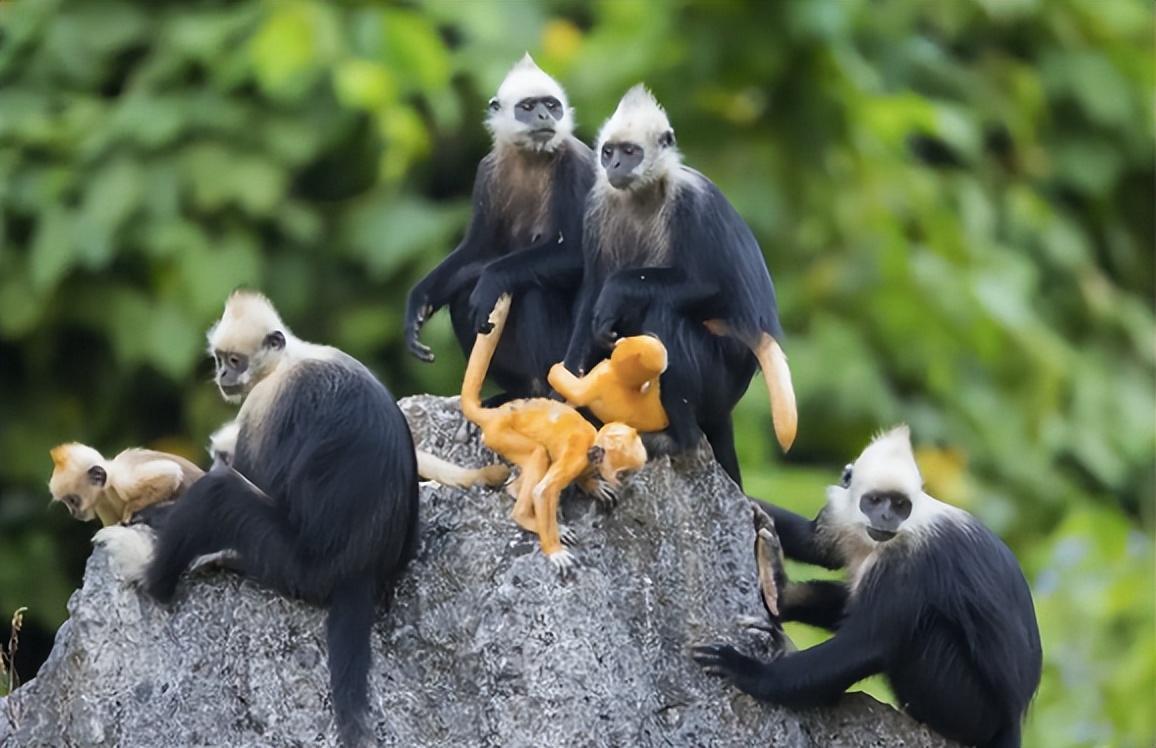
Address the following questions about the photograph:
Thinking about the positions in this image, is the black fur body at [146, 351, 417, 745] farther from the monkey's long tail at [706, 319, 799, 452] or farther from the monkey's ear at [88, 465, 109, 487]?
the monkey's long tail at [706, 319, 799, 452]

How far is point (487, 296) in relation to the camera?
17.6 feet

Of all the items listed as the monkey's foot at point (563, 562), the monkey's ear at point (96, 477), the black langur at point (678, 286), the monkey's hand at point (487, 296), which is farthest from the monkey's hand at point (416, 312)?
the monkey's foot at point (563, 562)

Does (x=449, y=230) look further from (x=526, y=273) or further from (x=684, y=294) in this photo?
(x=684, y=294)

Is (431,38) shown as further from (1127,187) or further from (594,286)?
(1127,187)

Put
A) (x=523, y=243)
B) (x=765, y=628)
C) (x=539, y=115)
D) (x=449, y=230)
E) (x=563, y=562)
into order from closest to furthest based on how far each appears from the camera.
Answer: (x=563, y=562) → (x=765, y=628) → (x=539, y=115) → (x=523, y=243) → (x=449, y=230)

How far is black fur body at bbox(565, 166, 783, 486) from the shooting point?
5.07 metres

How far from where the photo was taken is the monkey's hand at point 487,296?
535 cm

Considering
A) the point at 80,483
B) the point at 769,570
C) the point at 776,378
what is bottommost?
the point at 80,483

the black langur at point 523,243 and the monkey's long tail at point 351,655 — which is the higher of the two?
the black langur at point 523,243

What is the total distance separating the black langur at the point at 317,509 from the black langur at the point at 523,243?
75cm

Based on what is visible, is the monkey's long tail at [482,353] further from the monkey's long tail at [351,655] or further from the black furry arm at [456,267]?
the monkey's long tail at [351,655]

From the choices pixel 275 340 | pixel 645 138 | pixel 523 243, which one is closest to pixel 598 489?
pixel 275 340

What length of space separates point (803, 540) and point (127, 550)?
5.51 feet

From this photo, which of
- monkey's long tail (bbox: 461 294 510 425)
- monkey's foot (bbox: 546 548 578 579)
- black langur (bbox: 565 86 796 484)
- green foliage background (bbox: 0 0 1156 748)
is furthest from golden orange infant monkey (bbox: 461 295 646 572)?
green foliage background (bbox: 0 0 1156 748)
